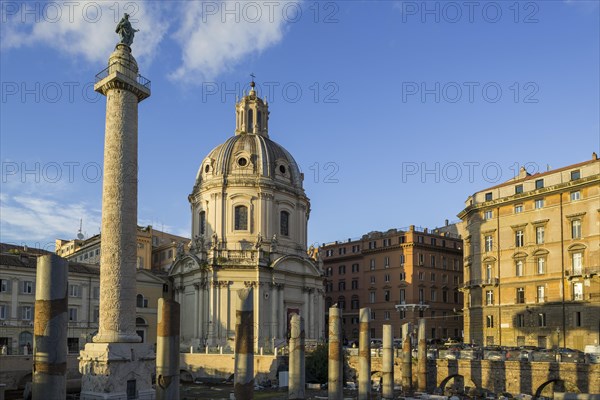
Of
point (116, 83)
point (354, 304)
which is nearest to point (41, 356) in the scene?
point (116, 83)

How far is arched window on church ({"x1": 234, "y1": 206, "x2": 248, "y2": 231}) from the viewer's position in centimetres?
6284

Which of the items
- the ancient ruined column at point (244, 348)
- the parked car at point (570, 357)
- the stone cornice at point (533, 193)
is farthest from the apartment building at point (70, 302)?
the parked car at point (570, 357)

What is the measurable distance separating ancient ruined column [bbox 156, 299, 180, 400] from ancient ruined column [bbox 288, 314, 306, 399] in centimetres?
976

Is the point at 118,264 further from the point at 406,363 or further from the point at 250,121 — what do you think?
the point at 250,121

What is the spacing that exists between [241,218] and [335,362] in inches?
1323

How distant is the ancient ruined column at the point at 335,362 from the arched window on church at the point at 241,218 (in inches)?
1256

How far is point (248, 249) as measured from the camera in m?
61.4

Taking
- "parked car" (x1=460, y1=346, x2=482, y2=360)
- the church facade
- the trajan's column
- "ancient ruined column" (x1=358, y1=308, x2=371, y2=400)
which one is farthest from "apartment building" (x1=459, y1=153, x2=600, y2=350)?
the trajan's column

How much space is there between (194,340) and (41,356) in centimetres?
4641

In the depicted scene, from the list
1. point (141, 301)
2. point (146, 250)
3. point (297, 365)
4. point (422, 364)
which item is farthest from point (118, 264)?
point (146, 250)

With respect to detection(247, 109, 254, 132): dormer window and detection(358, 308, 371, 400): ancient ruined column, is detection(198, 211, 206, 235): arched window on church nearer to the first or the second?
detection(247, 109, 254, 132): dormer window

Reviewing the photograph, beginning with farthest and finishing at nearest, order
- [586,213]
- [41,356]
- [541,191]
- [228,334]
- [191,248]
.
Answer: [191,248] < [228,334] < [541,191] < [586,213] < [41,356]

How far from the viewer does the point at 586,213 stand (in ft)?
164

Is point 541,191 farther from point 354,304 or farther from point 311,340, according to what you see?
point 354,304
